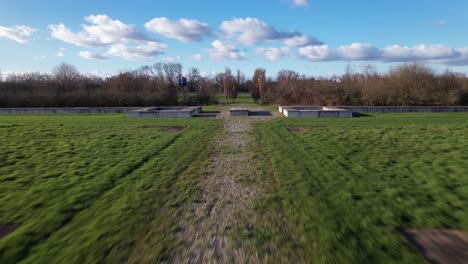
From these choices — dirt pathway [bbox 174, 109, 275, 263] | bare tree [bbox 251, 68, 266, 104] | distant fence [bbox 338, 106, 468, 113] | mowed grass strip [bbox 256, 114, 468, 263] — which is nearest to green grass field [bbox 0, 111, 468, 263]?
mowed grass strip [bbox 256, 114, 468, 263]

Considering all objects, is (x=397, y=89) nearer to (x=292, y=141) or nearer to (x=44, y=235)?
(x=292, y=141)

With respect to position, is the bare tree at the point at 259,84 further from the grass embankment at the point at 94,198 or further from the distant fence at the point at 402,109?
the grass embankment at the point at 94,198

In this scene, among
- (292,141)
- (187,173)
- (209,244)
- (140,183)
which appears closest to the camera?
(209,244)

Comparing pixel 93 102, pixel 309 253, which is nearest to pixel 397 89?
pixel 309 253

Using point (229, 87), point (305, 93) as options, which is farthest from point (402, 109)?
point (229, 87)

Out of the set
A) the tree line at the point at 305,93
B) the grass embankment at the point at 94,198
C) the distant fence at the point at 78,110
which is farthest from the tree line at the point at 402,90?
the grass embankment at the point at 94,198

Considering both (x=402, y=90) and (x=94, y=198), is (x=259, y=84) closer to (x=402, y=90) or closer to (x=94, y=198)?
(x=402, y=90)
